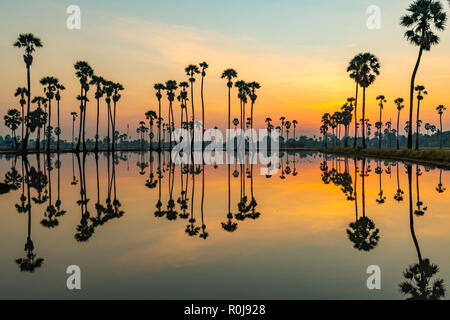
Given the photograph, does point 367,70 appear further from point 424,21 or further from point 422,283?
point 422,283

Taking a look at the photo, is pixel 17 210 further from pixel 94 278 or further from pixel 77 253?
pixel 94 278

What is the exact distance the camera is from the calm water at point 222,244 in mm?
7215

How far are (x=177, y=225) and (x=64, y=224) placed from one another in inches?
166

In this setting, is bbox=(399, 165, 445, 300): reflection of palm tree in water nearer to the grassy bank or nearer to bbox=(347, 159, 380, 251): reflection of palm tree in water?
bbox=(347, 159, 380, 251): reflection of palm tree in water

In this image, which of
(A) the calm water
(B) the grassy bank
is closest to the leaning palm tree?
(B) the grassy bank

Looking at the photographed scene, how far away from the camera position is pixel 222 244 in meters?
10.5

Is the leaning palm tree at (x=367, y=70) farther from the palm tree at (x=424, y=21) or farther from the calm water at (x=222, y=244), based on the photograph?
the calm water at (x=222, y=244)

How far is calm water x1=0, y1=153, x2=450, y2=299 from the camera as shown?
721 centimetres

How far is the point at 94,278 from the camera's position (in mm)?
7688

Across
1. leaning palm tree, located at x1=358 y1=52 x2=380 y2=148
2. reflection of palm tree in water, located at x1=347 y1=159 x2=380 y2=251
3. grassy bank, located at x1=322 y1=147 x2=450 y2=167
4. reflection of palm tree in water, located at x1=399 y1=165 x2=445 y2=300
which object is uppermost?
leaning palm tree, located at x1=358 y1=52 x2=380 y2=148

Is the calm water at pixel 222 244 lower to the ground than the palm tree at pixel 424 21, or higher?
lower

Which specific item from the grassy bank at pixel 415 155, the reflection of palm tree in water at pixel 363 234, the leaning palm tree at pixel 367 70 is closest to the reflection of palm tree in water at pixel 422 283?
the reflection of palm tree in water at pixel 363 234

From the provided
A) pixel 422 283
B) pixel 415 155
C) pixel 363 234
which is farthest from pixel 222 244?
pixel 415 155

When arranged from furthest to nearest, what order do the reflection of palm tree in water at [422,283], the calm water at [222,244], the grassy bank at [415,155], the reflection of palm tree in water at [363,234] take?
the grassy bank at [415,155], the reflection of palm tree in water at [363,234], the calm water at [222,244], the reflection of palm tree in water at [422,283]
